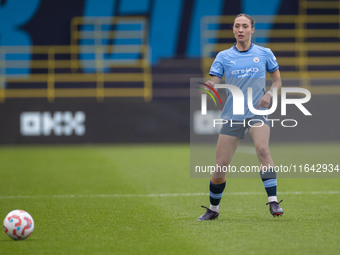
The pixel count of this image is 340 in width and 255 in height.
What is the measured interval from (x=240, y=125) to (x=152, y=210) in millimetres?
1626

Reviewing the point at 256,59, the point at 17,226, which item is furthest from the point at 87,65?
the point at 17,226

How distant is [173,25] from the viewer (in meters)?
24.7

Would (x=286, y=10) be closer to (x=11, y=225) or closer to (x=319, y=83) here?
(x=319, y=83)

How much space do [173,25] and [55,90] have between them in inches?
199

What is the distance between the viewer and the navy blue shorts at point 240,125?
7.17 meters

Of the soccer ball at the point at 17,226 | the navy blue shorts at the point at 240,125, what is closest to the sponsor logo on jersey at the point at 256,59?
the navy blue shorts at the point at 240,125

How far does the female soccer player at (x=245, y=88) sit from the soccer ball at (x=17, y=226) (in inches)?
76.1

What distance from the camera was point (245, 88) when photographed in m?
7.20

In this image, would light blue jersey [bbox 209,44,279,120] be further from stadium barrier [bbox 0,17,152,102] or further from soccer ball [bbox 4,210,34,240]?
stadium barrier [bbox 0,17,152,102]

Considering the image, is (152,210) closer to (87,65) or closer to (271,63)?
(271,63)

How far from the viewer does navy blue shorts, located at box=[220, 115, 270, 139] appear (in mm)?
7168

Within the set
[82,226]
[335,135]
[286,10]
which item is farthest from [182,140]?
[82,226]

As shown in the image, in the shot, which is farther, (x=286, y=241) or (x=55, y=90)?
(x=55, y=90)

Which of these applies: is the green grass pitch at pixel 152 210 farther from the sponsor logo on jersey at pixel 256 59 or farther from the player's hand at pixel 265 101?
the sponsor logo on jersey at pixel 256 59
